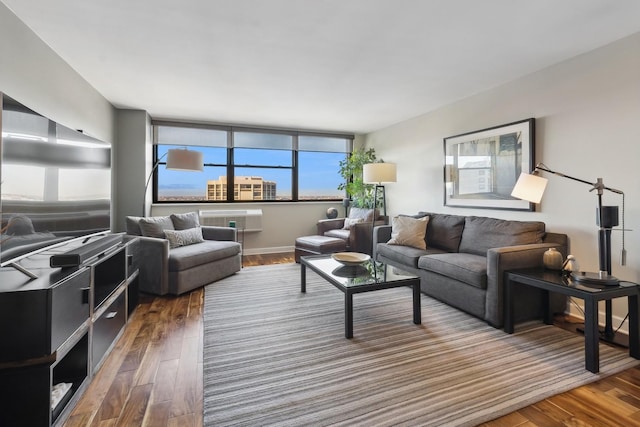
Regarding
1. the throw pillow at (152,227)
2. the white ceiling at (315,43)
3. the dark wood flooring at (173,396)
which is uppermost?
the white ceiling at (315,43)

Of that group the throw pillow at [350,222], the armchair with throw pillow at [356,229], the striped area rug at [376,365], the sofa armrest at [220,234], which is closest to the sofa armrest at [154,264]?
the striped area rug at [376,365]

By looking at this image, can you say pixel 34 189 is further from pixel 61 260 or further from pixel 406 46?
pixel 406 46

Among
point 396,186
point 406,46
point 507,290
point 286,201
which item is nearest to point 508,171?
point 507,290

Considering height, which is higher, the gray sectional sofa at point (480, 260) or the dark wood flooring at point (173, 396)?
the gray sectional sofa at point (480, 260)

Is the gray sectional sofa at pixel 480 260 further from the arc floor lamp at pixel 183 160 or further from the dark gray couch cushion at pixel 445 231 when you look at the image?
the arc floor lamp at pixel 183 160

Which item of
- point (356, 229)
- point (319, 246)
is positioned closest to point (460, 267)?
point (356, 229)

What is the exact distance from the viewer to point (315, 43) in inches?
94.9

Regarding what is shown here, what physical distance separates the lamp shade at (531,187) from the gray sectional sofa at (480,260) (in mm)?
418

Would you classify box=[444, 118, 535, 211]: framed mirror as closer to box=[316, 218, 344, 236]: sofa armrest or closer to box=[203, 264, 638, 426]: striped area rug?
box=[203, 264, 638, 426]: striped area rug

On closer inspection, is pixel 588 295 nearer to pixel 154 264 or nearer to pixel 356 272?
pixel 356 272

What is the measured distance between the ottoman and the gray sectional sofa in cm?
85

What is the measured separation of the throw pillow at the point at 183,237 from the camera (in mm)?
A: 3521

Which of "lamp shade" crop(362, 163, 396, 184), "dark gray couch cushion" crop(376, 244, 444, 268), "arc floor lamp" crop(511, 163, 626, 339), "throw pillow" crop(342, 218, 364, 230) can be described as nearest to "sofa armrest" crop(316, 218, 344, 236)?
"throw pillow" crop(342, 218, 364, 230)

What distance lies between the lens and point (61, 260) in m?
1.57
